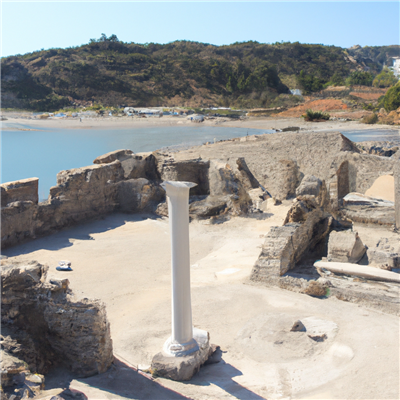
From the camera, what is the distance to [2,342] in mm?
4711

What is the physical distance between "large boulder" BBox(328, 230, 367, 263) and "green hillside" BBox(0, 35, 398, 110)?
143 feet

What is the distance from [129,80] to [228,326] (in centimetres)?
5582

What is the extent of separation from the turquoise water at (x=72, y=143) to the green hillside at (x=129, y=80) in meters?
16.8

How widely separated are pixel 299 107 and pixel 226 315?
138ft

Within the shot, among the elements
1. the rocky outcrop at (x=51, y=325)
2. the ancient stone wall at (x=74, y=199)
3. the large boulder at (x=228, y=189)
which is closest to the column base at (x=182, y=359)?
the rocky outcrop at (x=51, y=325)

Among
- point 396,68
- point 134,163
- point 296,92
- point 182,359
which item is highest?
point 396,68

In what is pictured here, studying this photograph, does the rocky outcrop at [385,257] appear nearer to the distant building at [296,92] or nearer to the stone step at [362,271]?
the stone step at [362,271]

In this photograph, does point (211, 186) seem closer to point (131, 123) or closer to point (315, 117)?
point (315, 117)

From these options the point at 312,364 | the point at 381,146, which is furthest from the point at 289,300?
the point at 381,146

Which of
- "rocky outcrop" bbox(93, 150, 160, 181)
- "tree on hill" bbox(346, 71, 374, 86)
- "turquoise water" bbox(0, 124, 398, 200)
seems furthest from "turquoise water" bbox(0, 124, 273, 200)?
"tree on hill" bbox(346, 71, 374, 86)

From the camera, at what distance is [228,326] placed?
6.43 m

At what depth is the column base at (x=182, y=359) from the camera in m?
5.02

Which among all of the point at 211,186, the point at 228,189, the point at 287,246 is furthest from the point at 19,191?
the point at 287,246

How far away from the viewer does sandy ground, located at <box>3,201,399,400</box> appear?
4844mm
